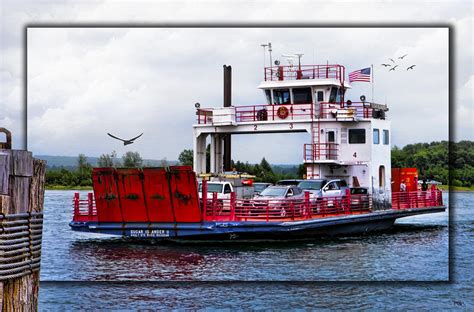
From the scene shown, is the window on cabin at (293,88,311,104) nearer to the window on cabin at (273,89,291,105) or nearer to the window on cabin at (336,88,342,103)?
the window on cabin at (273,89,291,105)

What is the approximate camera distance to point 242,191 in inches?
1005

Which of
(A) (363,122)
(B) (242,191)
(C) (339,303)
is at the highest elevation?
(A) (363,122)

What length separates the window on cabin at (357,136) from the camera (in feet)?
92.4

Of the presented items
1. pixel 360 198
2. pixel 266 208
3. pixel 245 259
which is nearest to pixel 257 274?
pixel 245 259

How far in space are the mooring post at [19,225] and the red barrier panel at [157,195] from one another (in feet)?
49.2

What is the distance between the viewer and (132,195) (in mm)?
22656

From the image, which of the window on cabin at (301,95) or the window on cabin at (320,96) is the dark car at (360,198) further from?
the window on cabin at (301,95)

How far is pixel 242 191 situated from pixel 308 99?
15.7 feet

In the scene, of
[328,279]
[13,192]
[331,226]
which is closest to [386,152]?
[331,226]

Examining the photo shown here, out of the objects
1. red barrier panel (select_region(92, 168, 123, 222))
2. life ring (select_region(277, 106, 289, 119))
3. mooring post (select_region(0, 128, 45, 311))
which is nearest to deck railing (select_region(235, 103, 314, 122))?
life ring (select_region(277, 106, 289, 119))

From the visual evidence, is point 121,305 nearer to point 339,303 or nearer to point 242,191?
point 339,303

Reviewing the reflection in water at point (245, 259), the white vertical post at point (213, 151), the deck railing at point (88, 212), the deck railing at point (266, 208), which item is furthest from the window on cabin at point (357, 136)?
the deck railing at point (88, 212)

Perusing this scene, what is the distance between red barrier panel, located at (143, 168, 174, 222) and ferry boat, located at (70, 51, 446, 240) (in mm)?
25

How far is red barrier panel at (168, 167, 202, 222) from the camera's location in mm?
21938
